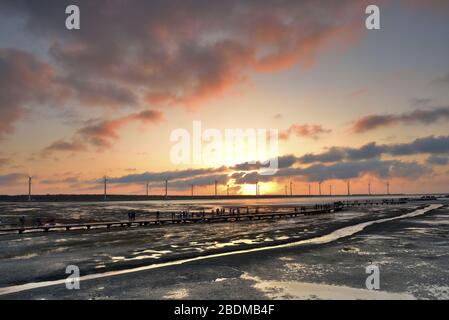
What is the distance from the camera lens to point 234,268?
21.3 metres

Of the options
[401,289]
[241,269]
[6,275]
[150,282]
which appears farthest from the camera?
[241,269]

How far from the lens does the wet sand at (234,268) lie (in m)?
15.9

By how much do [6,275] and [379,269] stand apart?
20083 millimetres

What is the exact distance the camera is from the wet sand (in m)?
15.9

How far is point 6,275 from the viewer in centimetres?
1970
